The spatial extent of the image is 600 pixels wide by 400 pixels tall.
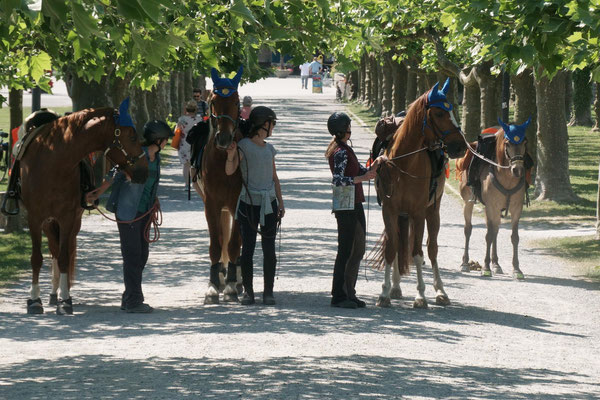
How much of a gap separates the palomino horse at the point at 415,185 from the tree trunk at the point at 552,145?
12.0m

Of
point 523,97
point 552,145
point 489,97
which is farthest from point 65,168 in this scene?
point 489,97

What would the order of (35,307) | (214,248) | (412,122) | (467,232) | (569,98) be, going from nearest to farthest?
1. (35,307)
2. (412,122)
3. (214,248)
4. (467,232)
5. (569,98)

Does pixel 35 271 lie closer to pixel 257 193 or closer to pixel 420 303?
pixel 257 193

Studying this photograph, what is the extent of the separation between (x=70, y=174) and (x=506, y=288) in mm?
5428

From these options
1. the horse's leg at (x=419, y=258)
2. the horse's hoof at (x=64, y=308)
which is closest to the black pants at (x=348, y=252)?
the horse's leg at (x=419, y=258)

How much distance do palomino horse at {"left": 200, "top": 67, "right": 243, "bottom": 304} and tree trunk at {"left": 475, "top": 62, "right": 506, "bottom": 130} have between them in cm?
1623

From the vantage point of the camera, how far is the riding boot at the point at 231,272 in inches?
528

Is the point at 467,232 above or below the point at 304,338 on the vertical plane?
above

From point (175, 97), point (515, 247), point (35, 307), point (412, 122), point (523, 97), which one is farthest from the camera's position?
point (175, 97)

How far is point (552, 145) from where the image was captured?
25.5 m

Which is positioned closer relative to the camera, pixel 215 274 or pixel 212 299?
pixel 212 299

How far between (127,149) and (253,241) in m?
1.79

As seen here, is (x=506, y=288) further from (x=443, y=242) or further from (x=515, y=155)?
(x=443, y=242)

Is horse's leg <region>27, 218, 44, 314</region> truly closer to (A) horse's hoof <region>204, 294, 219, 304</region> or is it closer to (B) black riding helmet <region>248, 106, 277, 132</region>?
(A) horse's hoof <region>204, 294, 219, 304</region>
